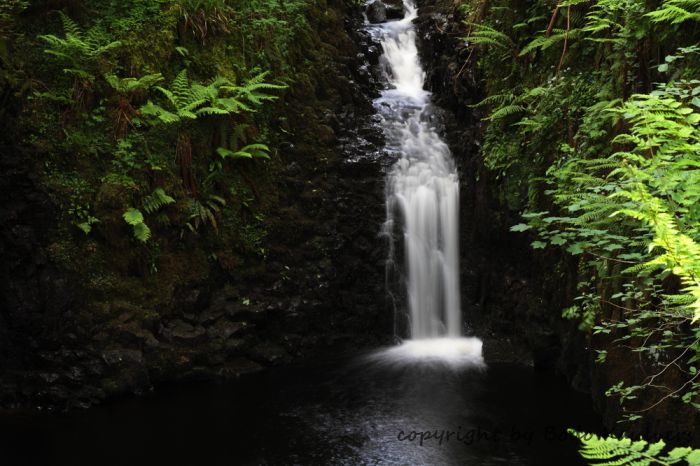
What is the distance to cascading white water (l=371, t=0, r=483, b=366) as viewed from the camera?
9.97 metres

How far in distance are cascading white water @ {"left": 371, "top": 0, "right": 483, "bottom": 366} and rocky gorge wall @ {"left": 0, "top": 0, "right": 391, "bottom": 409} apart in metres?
0.50

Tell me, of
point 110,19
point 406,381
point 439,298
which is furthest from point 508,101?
point 110,19

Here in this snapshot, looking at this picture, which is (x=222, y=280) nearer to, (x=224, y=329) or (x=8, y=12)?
(x=224, y=329)

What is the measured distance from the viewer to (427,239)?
10594 millimetres

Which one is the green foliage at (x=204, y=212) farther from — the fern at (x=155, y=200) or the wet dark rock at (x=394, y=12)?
the wet dark rock at (x=394, y=12)

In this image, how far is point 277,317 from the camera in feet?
30.8

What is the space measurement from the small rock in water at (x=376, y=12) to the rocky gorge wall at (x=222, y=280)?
3049 mm

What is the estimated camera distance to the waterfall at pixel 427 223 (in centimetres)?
1038

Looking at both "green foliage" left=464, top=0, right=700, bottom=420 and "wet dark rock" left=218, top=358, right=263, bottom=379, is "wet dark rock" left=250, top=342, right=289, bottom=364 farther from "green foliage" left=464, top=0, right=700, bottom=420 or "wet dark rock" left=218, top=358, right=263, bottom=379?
"green foliage" left=464, top=0, right=700, bottom=420

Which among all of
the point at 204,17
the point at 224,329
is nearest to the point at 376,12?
the point at 204,17

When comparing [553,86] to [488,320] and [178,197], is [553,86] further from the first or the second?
[178,197]

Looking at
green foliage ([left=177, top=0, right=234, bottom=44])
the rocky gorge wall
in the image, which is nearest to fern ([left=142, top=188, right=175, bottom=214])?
the rocky gorge wall

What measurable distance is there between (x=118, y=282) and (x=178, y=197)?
5.46 ft

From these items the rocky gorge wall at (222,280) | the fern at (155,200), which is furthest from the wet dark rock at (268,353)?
the fern at (155,200)
